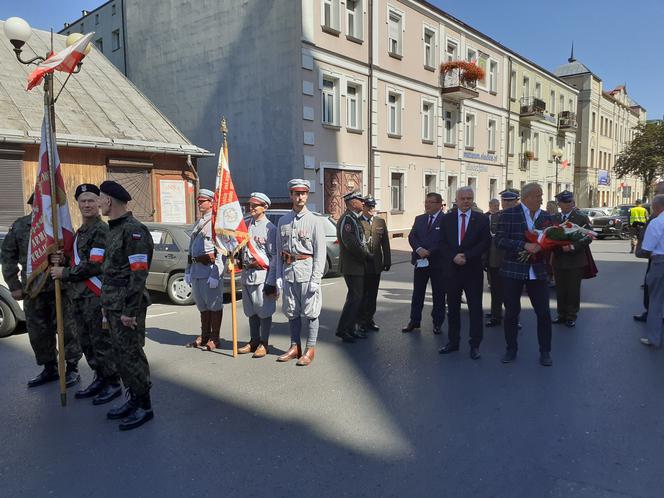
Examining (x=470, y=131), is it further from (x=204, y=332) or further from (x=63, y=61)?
(x=63, y=61)

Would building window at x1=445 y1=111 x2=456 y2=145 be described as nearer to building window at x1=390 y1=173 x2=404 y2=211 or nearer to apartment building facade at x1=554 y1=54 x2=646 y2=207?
building window at x1=390 y1=173 x2=404 y2=211

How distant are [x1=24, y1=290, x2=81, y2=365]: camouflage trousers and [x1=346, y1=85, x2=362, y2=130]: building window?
16.4m

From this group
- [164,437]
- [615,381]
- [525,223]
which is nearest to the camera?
[164,437]

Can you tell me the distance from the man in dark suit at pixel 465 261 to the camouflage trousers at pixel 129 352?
11.0 ft

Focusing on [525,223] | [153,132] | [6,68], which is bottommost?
[525,223]

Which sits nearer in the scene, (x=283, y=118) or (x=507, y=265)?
(x=507, y=265)

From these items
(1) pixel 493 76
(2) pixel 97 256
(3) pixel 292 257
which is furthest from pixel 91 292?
(1) pixel 493 76

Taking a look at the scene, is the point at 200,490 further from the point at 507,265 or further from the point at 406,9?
the point at 406,9

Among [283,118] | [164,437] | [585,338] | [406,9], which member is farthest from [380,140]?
[164,437]

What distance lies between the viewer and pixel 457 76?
24.1 meters

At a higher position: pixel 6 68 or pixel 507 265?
pixel 6 68

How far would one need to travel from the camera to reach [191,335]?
664cm

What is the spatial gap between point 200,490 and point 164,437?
2.72 feet

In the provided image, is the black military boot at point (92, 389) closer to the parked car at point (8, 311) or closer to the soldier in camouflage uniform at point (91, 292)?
the soldier in camouflage uniform at point (91, 292)
